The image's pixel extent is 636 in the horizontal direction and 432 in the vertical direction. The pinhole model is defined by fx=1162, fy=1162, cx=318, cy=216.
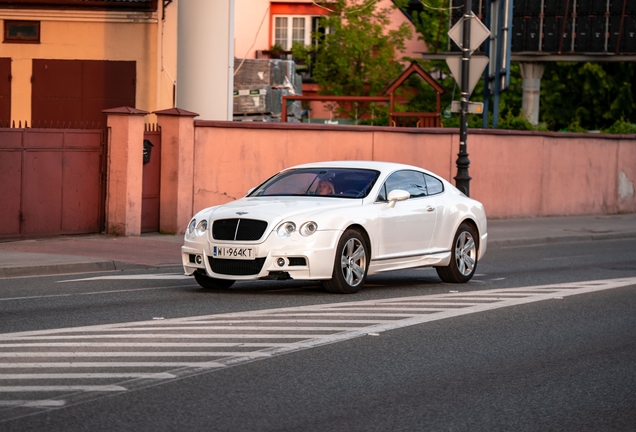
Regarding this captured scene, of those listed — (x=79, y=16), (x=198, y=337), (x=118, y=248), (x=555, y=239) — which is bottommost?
(x=555, y=239)

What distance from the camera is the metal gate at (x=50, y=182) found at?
18859 mm

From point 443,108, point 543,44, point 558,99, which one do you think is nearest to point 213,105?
point 543,44

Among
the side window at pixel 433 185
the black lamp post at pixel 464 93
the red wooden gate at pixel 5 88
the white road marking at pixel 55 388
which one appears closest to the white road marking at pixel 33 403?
the white road marking at pixel 55 388

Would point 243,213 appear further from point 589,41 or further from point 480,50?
point 589,41

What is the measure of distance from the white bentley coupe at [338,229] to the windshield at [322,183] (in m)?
0.01

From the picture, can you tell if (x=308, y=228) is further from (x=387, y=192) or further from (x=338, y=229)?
(x=387, y=192)

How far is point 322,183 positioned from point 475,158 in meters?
14.4

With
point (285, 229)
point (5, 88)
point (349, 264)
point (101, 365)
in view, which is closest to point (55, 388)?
point (101, 365)

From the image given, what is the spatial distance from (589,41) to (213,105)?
2111 centimetres

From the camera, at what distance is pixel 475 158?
2769cm

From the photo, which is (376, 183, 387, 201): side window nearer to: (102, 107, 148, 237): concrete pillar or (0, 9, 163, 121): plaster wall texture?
(102, 107, 148, 237): concrete pillar

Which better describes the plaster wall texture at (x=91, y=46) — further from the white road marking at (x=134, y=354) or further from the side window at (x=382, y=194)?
the white road marking at (x=134, y=354)

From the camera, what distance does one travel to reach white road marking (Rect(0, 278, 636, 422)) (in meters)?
7.73

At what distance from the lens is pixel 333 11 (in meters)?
44.5
